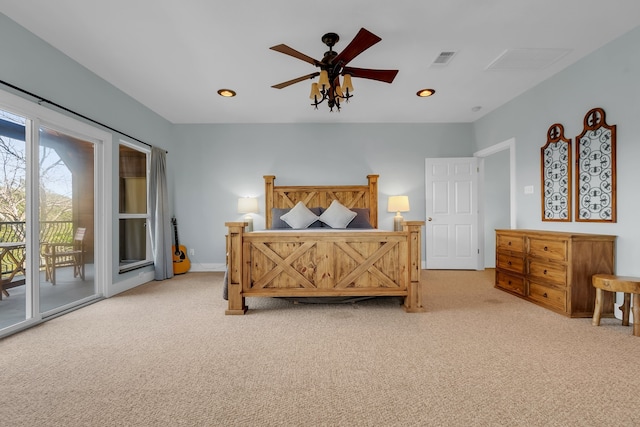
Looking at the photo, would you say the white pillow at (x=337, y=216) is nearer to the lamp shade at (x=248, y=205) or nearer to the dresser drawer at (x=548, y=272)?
the lamp shade at (x=248, y=205)

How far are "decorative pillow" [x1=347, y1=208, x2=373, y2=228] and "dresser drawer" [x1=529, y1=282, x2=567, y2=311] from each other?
89.3 inches

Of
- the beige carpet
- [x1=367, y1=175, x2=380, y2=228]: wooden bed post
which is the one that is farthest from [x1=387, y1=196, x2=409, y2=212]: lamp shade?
the beige carpet

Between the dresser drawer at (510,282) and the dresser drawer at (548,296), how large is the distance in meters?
0.15

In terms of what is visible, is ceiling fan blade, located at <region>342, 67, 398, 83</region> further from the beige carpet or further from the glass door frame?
the glass door frame

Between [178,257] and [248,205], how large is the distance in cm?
152

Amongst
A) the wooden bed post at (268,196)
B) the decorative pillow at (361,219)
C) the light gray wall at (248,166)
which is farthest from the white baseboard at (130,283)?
the decorative pillow at (361,219)

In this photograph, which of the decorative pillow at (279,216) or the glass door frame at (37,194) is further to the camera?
the decorative pillow at (279,216)

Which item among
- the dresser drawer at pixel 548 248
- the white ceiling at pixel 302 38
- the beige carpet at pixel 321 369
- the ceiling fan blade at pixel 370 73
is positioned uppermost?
the white ceiling at pixel 302 38

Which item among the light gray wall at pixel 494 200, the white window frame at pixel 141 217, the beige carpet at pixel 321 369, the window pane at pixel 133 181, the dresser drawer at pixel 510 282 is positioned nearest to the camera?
the beige carpet at pixel 321 369

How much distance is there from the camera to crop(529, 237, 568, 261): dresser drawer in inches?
115

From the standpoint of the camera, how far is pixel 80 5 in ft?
7.53

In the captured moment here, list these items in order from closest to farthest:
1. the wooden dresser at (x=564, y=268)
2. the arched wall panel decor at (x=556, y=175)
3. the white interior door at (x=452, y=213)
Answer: the wooden dresser at (x=564, y=268)
the arched wall panel decor at (x=556, y=175)
the white interior door at (x=452, y=213)

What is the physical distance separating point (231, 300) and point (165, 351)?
2.84ft

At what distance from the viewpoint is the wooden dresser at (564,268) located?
281 cm
